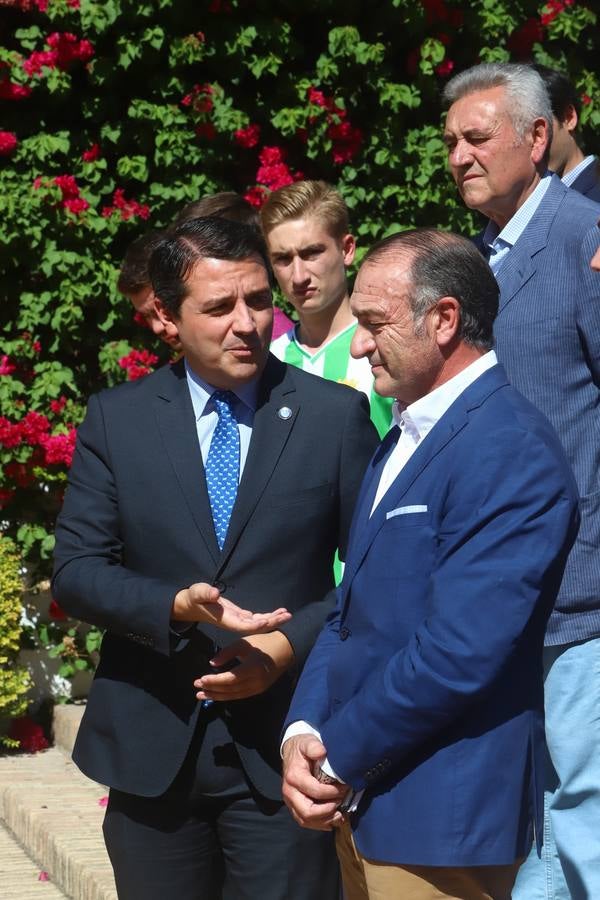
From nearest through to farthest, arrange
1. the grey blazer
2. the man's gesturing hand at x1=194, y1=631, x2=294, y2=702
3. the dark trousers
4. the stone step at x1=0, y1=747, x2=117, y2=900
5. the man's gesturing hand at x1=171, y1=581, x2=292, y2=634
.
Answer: the man's gesturing hand at x1=171, y1=581, x2=292, y2=634
the man's gesturing hand at x1=194, y1=631, x2=294, y2=702
the dark trousers
the grey blazer
the stone step at x1=0, y1=747, x2=117, y2=900

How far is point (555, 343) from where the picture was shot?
3062 mm

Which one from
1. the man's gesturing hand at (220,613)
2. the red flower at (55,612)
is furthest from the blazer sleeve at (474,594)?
the red flower at (55,612)

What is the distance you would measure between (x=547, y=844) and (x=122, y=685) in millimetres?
1210

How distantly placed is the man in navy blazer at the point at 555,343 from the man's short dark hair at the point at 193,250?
27.0 inches

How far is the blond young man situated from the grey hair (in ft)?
2.29

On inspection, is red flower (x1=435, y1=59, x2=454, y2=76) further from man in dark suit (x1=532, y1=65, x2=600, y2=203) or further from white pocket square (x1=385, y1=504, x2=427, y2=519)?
white pocket square (x1=385, y1=504, x2=427, y2=519)

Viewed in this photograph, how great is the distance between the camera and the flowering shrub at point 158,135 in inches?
237

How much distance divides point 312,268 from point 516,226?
0.89m

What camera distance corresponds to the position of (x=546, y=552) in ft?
6.89

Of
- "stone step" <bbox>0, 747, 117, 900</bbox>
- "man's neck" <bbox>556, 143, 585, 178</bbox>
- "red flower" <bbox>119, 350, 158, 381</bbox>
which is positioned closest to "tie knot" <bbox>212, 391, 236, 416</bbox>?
"man's neck" <bbox>556, 143, 585, 178</bbox>

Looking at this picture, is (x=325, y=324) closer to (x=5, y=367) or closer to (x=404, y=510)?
(x=404, y=510)

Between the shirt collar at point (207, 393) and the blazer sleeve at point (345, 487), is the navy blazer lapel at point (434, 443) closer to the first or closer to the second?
the blazer sleeve at point (345, 487)

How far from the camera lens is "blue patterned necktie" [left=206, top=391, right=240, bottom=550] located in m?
2.77

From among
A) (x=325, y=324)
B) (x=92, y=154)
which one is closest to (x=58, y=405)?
(x=92, y=154)
